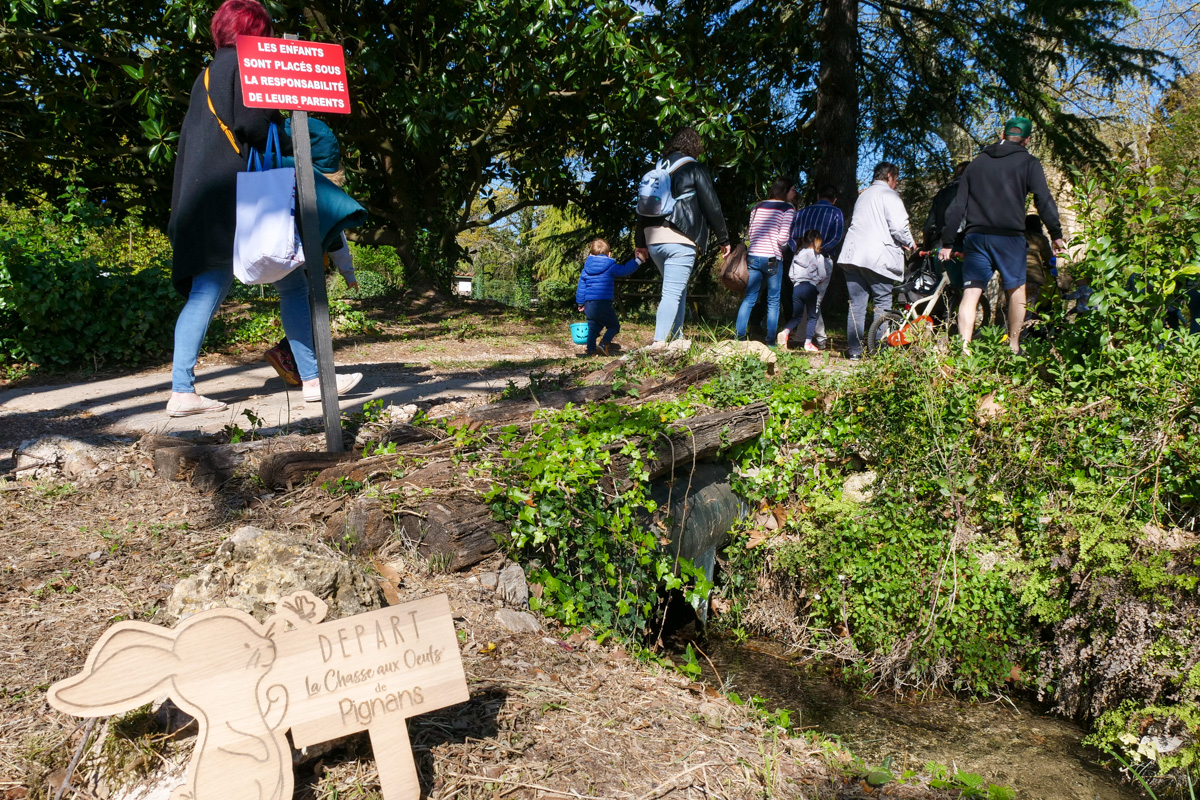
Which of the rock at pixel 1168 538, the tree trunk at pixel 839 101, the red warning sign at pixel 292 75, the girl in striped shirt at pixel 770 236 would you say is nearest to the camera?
the red warning sign at pixel 292 75

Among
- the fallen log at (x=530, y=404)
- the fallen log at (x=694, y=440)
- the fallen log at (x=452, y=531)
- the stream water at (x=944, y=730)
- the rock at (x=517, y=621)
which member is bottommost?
the stream water at (x=944, y=730)

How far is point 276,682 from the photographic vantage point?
1.84 meters

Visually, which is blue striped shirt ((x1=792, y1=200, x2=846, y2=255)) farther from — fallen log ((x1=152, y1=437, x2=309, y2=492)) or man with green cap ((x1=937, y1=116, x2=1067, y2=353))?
fallen log ((x1=152, y1=437, x2=309, y2=492))

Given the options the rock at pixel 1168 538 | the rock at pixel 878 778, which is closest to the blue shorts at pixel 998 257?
the rock at pixel 1168 538

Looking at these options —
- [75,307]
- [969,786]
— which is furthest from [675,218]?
[75,307]

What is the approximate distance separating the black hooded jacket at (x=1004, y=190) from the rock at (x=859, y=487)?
2.37 metres

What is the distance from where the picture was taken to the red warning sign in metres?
3.25

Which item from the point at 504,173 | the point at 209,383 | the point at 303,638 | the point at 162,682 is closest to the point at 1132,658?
the point at 303,638

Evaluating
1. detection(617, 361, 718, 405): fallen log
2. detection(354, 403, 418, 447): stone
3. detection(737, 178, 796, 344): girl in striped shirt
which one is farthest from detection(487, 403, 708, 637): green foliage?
detection(737, 178, 796, 344): girl in striped shirt

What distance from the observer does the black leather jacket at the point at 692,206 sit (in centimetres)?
621

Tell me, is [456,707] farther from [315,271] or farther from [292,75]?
[292,75]

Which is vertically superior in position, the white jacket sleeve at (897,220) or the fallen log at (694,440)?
the white jacket sleeve at (897,220)

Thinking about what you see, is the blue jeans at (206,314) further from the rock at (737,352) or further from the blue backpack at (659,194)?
the blue backpack at (659,194)

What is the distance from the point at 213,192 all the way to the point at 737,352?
343 cm
